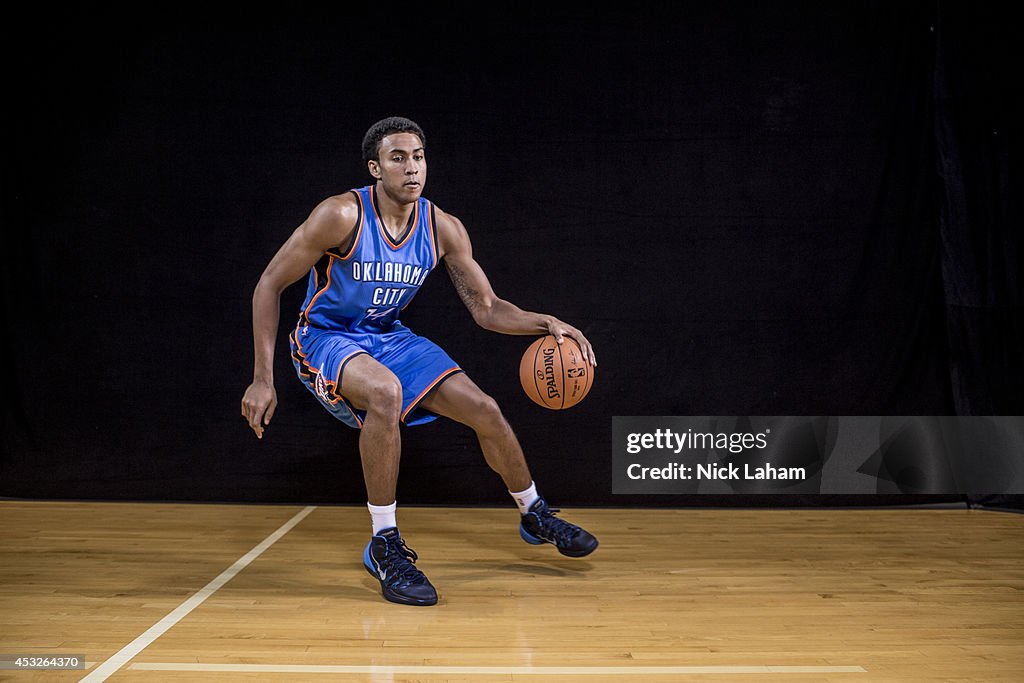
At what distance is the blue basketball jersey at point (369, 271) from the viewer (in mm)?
3088

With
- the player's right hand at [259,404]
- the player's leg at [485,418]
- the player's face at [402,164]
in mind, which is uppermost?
the player's face at [402,164]

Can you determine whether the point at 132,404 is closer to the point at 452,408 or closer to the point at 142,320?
the point at 142,320

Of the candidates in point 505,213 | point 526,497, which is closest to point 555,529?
point 526,497

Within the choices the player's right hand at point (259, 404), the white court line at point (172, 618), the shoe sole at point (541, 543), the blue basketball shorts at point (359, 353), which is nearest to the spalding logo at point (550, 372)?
the blue basketball shorts at point (359, 353)

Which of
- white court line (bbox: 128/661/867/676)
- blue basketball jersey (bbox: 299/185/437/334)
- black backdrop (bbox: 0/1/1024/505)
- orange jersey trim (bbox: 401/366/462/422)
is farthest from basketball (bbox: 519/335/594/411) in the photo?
black backdrop (bbox: 0/1/1024/505)

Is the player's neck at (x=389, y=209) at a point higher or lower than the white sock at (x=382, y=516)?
higher

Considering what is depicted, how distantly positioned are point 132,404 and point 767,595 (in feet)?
10.0

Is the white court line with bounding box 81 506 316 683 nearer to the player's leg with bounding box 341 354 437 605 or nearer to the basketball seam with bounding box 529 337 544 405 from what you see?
the player's leg with bounding box 341 354 437 605

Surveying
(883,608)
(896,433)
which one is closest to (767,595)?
(883,608)

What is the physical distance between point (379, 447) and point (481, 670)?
37.6 inches

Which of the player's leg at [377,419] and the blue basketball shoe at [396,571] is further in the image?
the player's leg at [377,419]

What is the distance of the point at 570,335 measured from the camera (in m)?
3.03

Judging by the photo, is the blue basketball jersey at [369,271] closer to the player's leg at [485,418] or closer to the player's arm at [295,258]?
the player's arm at [295,258]

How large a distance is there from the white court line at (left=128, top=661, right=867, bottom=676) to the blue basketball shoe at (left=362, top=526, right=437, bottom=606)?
541 mm
